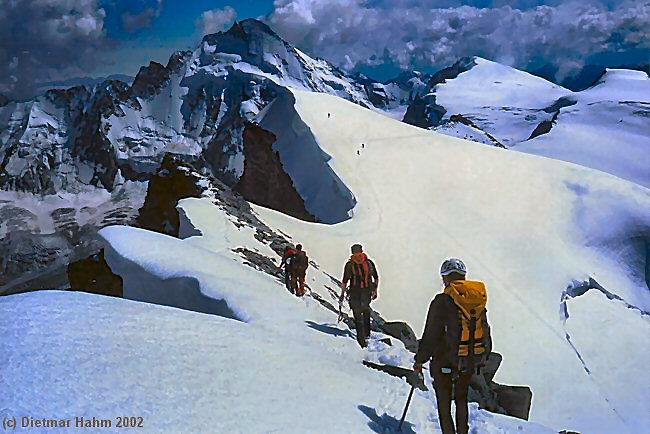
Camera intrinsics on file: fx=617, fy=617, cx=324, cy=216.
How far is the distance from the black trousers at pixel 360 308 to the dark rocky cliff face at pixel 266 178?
82.8 feet

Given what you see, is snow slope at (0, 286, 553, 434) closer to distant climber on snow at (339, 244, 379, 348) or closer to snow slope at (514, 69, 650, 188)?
distant climber on snow at (339, 244, 379, 348)

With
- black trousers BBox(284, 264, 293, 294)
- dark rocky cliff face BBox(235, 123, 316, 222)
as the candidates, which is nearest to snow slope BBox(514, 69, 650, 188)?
dark rocky cliff face BBox(235, 123, 316, 222)

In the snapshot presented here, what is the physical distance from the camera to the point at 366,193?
3234 centimetres

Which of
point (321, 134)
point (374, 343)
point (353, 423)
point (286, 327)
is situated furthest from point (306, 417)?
point (321, 134)

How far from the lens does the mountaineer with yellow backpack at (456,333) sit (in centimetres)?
640

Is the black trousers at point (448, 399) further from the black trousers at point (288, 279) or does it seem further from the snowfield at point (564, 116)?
the snowfield at point (564, 116)

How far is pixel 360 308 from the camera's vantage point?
36.0 feet

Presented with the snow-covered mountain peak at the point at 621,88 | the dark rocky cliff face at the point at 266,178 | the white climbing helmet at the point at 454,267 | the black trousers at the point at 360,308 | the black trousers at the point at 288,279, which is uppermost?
the snow-covered mountain peak at the point at 621,88

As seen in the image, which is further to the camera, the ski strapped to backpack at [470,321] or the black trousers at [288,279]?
the black trousers at [288,279]

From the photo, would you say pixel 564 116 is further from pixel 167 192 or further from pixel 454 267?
pixel 454 267

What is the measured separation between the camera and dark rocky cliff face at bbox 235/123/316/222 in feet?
128

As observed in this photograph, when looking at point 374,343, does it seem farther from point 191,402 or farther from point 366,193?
point 366,193

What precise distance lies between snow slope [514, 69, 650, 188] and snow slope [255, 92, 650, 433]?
153 feet

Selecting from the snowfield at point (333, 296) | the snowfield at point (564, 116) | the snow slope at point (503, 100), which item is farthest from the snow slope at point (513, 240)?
the snow slope at point (503, 100)
